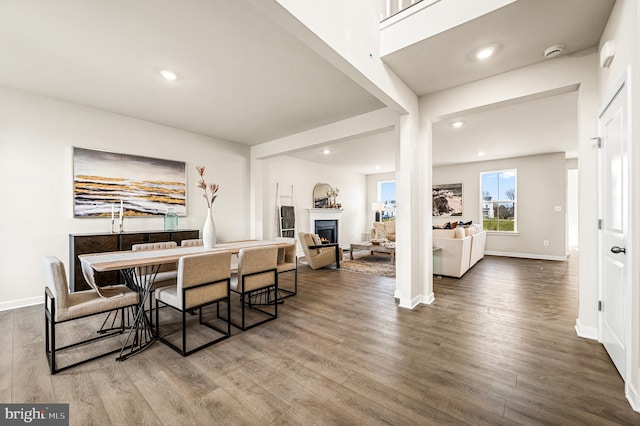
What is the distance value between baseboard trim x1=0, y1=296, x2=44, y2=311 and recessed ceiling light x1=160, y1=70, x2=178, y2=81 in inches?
130

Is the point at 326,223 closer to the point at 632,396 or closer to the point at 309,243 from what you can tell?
the point at 309,243

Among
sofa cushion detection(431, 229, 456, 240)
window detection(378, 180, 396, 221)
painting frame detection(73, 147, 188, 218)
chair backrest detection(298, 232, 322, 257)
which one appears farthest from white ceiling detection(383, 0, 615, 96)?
window detection(378, 180, 396, 221)

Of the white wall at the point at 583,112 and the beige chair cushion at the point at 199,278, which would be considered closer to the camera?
the beige chair cushion at the point at 199,278

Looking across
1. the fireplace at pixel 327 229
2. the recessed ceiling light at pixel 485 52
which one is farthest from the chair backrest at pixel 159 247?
the fireplace at pixel 327 229

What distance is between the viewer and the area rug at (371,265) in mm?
5152

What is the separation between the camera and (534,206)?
22.5 feet

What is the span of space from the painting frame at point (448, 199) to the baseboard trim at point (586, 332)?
5.89m

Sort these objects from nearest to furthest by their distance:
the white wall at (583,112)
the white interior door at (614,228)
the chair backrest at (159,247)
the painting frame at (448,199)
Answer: the white interior door at (614,228) < the white wall at (583,112) < the chair backrest at (159,247) < the painting frame at (448,199)

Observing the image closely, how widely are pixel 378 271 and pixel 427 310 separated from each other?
2067 millimetres

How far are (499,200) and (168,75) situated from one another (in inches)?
322

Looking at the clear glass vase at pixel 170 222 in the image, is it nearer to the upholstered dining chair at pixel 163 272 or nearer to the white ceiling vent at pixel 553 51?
the upholstered dining chair at pixel 163 272

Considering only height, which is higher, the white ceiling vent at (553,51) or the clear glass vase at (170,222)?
the white ceiling vent at (553,51)

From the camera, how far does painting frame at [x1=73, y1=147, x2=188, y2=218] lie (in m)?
3.69

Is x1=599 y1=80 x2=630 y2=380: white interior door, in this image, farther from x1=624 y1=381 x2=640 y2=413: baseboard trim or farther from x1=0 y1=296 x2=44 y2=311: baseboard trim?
x1=0 y1=296 x2=44 y2=311: baseboard trim
